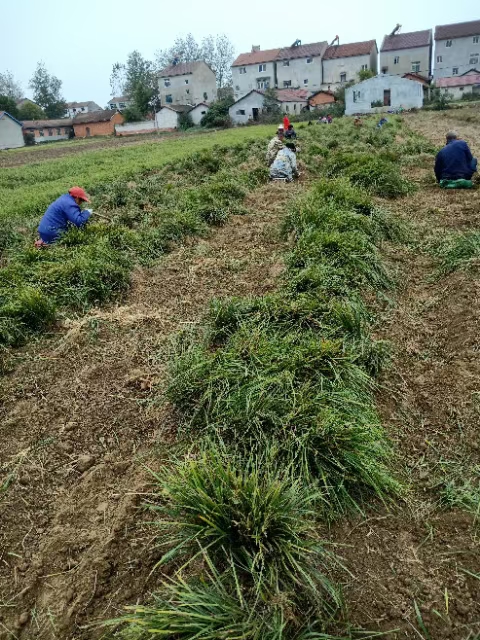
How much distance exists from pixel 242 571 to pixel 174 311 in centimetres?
356

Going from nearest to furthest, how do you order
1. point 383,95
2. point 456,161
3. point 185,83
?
point 456,161 < point 383,95 < point 185,83

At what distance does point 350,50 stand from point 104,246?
72.2 m

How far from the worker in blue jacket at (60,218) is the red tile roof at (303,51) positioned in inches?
2740

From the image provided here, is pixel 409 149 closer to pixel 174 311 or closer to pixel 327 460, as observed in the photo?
pixel 174 311

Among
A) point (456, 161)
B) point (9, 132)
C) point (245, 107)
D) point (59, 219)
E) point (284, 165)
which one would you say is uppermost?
point (245, 107)

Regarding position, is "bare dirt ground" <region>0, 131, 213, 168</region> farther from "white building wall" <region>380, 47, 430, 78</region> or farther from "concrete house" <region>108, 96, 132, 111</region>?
"concrete house" <region>108, 96, 132, 111</region>

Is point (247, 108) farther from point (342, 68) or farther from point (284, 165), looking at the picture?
point (284, 165)

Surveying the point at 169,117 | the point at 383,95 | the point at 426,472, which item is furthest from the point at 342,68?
the point at 426,472

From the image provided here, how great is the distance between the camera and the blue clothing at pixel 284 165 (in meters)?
11.1

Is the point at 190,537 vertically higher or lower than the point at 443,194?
lower

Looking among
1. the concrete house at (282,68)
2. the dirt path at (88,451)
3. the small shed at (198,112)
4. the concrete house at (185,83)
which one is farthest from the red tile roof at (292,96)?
the dirt path at (88,451)

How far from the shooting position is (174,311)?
5.36 meters

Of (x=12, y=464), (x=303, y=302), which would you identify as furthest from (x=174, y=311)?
(x=12, y=464)

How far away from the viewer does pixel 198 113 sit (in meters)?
57.5
